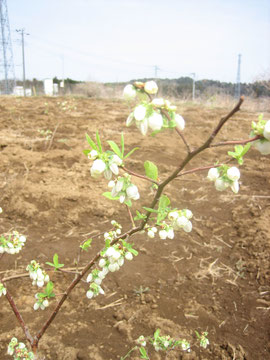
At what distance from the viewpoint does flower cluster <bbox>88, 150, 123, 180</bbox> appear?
33.8 inches

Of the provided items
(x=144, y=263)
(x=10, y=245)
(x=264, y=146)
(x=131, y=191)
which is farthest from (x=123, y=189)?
(x=144, y=263)

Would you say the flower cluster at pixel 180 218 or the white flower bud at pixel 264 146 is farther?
the flower cluster at pixel 180 218

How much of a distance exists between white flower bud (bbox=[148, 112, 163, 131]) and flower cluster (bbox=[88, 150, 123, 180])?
0.54ft

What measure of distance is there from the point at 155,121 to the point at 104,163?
204 millimetres

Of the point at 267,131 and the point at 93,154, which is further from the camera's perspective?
the point at 93,154

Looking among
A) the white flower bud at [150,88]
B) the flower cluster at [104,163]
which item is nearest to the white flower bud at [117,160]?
the flower cluster at [104,163]

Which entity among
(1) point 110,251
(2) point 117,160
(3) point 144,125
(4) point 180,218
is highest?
(3) point 144,125

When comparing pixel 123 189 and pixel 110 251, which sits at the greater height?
pixel 123 189

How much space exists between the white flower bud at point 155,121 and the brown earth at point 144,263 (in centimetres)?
160

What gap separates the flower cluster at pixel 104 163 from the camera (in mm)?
857

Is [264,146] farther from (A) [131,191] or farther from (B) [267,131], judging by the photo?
(A) [131,191]

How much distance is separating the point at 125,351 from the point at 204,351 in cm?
50

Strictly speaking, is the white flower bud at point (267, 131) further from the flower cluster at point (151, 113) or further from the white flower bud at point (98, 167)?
the white flower bud at point (98, 167)

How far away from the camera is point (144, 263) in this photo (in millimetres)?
2742
